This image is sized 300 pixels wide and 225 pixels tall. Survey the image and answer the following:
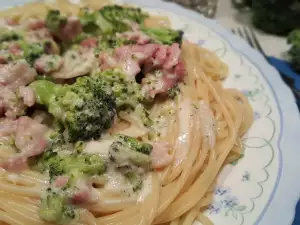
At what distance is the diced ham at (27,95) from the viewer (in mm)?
2408

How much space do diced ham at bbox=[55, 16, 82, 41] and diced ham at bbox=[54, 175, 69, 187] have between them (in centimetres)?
141

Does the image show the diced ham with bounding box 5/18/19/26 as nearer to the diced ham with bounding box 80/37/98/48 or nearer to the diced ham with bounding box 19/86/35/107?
the diced ham with bounding box 80/37/98/48

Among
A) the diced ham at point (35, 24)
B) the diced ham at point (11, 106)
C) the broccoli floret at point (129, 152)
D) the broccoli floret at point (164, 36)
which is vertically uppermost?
the broccoli floret at point (164, 36)

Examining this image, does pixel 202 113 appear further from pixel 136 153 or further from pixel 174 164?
pixel 136 153

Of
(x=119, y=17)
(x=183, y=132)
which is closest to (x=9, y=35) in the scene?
(x=119, y=17)

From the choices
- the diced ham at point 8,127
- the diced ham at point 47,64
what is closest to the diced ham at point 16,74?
the diced ham at point 47,64

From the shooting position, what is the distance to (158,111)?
8.55 feet

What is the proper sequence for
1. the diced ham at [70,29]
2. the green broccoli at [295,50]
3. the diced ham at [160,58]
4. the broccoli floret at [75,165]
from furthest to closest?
the green broccoli at [295,50]
the diced ham at [70,29]
the diced ham at [160,58]
the broccoli floret at [75,165]

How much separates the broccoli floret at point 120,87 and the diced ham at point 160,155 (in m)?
0.32

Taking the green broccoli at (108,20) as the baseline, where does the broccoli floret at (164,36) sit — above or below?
above

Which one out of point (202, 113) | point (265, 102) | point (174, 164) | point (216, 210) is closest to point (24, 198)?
point (174, 164)

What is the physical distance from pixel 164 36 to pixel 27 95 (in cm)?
110

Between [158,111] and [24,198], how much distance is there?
99 centimetres

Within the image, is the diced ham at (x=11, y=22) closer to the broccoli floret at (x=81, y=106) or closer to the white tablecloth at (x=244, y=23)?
the broccoli floret at (x=81, y=106)
